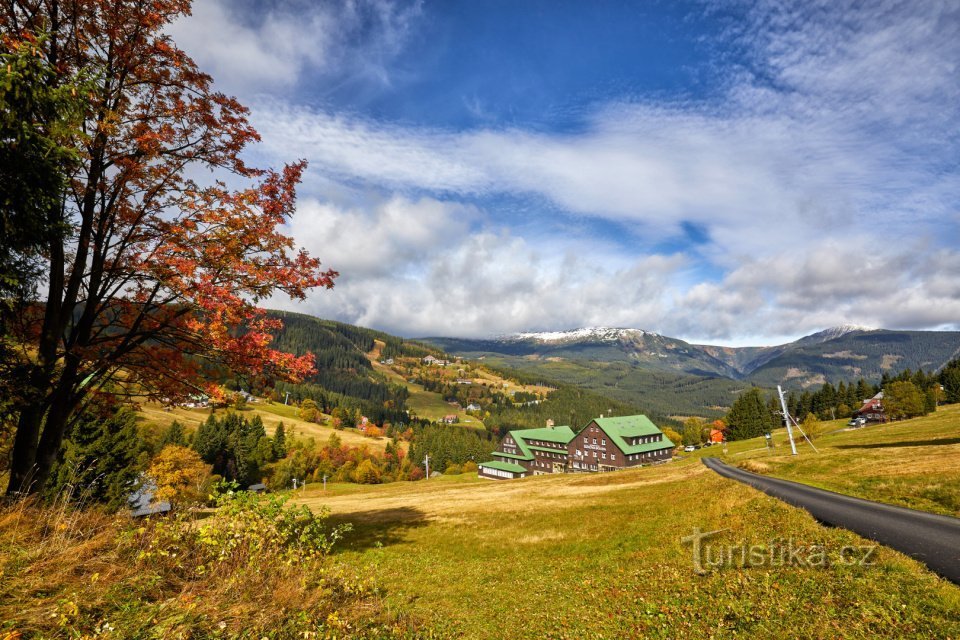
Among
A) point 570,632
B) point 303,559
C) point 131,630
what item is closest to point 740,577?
point 570,632

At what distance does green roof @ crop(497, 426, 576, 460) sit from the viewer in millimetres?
113875

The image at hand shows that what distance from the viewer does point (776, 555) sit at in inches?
470

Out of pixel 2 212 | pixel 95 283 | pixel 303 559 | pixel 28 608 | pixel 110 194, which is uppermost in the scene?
pixel 110 194

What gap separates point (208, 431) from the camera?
10338 centimetres

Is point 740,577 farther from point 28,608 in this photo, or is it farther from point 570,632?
point 28,608

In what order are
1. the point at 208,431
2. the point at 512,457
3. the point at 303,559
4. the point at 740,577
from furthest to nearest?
the point at 512,457
the point at 208,431
the point at 740,577
the point at 303,559

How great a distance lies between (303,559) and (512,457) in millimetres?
116744

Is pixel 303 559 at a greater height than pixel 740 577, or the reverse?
pixel 303 559

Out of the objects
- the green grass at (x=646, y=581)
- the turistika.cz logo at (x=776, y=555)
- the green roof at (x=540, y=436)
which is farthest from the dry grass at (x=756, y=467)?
the green roof at (x=540, y=436)

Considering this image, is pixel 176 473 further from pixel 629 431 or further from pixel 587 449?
pixel 629 431

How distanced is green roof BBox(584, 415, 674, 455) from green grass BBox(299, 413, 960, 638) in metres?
78.8

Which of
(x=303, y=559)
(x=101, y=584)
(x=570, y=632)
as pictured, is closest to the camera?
(x=101, y=584)

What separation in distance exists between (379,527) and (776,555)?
75.5 ft

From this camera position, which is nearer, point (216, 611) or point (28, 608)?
point (28, 608)
